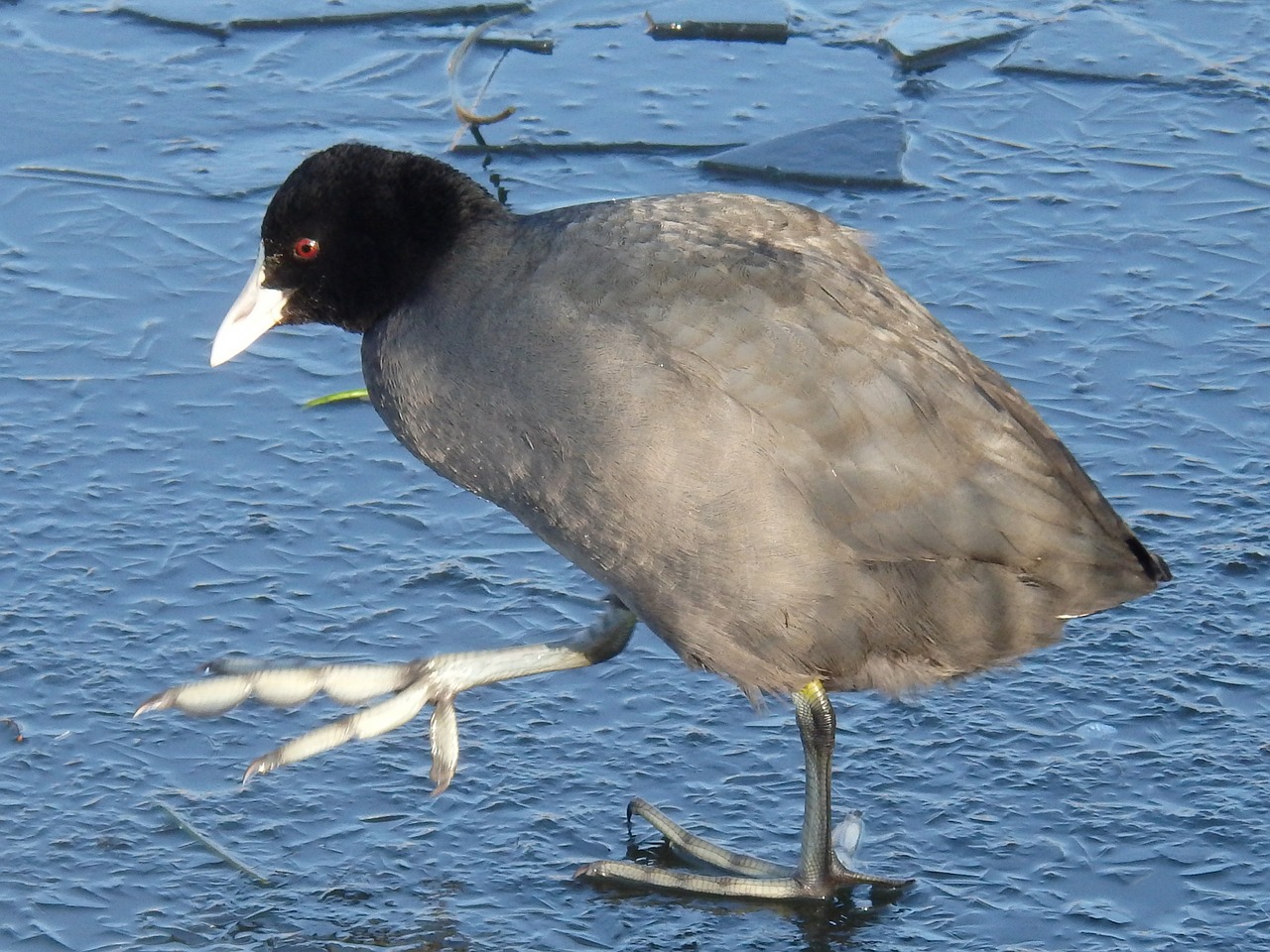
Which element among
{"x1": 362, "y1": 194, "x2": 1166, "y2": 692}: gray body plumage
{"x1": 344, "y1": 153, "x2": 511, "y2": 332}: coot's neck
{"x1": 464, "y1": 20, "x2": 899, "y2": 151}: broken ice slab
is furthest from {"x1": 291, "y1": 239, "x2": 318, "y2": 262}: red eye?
{"x1": 464, "y1": 20, "x2": 899, "y2": 151}: broken ice slab

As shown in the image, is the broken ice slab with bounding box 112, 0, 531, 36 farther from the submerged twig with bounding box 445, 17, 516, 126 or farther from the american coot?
the american coot

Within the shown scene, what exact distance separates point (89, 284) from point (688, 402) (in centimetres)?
264

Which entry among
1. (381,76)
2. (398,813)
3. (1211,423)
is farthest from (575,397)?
(381,76)

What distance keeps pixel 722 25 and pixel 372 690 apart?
Answer: 11.9 ft

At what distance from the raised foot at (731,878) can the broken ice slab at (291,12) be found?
3977 mm

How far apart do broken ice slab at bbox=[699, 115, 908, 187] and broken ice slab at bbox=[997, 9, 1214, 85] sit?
2.43 feet

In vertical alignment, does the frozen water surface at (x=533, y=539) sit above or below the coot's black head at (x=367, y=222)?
below

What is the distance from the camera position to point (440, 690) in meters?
3.74

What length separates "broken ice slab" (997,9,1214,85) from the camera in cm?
645

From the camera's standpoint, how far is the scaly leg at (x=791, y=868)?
3.50m

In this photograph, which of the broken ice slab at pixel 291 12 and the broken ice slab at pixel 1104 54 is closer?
the broken ice slab at pixel 1104 54

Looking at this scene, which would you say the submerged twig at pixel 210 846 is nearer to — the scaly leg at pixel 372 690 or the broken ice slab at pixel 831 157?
the scaly leg at pixel 372 690

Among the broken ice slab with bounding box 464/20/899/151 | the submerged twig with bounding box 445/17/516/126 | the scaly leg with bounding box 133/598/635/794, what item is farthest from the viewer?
the broken ice slab with bounding box 464/20/899/151

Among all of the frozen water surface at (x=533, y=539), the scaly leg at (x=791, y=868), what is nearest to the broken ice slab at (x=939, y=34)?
the frozen water surface at (x=533, y=539)
